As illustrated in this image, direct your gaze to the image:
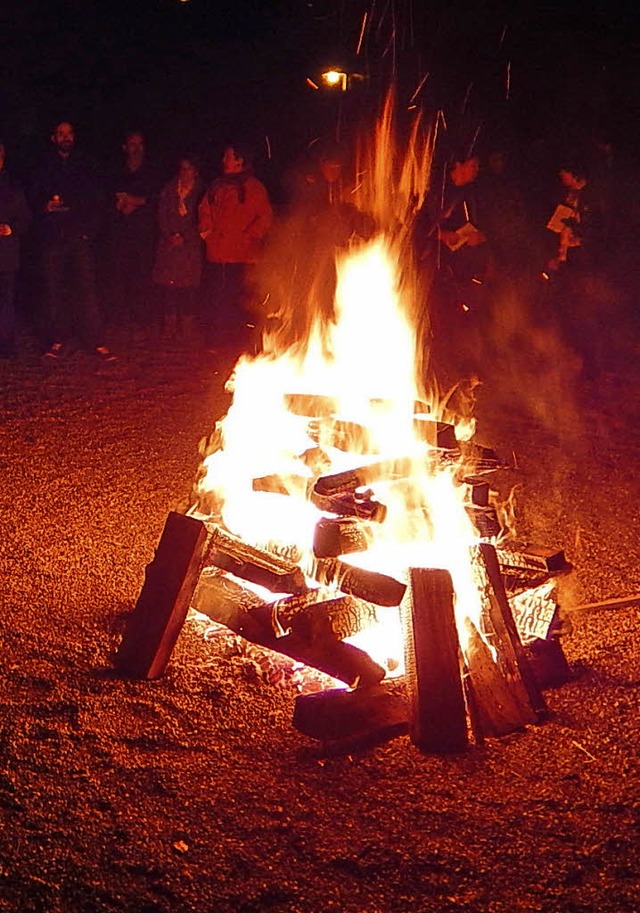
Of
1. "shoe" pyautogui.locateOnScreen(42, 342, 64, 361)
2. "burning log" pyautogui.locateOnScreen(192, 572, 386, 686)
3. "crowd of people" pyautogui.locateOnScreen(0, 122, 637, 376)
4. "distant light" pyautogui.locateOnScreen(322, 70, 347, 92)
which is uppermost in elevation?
"distant light" pyautogui.locateOnScreen(322, 70, 347, 92)

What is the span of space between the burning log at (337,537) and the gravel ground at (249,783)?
0.59 m

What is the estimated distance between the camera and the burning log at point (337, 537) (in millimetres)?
4109

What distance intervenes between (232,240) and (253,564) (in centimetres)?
603

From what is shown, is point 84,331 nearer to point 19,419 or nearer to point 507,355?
point 19,419

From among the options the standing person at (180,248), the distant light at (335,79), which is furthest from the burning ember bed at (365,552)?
the distant light at (335,79)

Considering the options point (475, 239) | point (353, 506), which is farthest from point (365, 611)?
point (475, 239)

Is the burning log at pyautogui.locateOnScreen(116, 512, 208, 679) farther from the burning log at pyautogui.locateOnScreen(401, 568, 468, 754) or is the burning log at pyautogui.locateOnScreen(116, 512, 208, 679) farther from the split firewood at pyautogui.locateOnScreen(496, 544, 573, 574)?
the split firewood at pyautogui.locateOnScreen(496, 544, 573, 574)

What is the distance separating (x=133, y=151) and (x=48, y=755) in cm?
764

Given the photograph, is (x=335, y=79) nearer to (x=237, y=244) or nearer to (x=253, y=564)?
(x=237, y=244)

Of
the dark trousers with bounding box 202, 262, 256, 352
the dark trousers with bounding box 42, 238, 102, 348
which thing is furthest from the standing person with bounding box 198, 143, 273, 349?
the dark trousers with bounding box 42, 238, 102, 348

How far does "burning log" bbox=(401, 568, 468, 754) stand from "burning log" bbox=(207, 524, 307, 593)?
0.59m

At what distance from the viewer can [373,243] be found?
5.52m

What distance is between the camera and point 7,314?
9.05 metres

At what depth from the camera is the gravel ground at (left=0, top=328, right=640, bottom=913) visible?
109 inches
